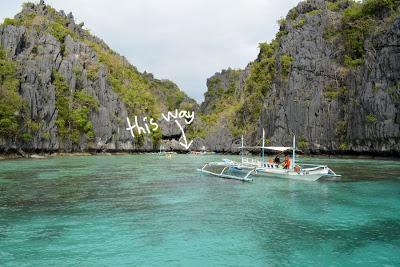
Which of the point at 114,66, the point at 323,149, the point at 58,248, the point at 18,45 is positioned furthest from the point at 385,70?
the point at 114,66

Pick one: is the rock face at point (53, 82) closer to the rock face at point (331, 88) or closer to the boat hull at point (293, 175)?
the rock face at point (331, 88)

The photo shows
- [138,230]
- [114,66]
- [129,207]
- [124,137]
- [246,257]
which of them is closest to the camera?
[246,257]

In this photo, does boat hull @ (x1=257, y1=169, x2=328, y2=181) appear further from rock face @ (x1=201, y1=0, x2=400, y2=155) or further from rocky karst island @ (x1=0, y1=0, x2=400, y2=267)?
rock face @ (x1=201, y1=0, x2=400, y2=155)

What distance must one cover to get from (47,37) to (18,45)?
9306mm

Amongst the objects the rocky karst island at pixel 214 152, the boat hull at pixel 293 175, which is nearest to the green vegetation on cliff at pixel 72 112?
the rocky karst island at pixel 214 152

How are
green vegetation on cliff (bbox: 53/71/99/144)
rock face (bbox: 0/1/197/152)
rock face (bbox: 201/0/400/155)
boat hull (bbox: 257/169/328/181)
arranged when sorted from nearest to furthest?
boat hull (bbox: 257/169/328/181), rock face (bbox: 201/0/400/155), rock face (bbox: 0/1/197/152), green vegetation on cliff (bbox: 53/71/99/144)

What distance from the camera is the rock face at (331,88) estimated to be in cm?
5350

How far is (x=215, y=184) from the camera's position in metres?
27.4

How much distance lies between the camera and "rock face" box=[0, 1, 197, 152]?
221 ft

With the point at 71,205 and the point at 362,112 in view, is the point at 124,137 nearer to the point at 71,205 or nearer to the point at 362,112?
the point at 362,112

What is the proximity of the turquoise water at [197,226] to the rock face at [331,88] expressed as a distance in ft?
106

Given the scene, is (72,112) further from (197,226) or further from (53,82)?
(197,226)

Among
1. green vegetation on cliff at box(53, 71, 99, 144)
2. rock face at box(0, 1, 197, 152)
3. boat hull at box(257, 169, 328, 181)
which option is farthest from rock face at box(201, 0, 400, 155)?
green vegetation on cliff at box(53, 71, 99, 144)

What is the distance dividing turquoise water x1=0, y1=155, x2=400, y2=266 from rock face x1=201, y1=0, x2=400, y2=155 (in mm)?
32316
